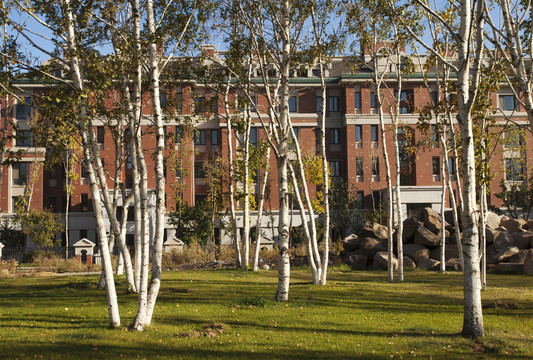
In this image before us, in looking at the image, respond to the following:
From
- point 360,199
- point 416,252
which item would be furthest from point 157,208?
point 360,199

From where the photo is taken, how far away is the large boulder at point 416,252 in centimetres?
3009

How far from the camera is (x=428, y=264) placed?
28734mm

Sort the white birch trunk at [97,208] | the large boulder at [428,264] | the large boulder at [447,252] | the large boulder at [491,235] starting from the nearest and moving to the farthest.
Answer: the white birch trunk at [97,208], the large boulder at [428,264], the large boulder at [491,235], the large boulder at [447,252]

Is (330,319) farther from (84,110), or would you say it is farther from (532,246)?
(532,246)

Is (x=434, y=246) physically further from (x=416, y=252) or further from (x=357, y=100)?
(x=357, y=100)

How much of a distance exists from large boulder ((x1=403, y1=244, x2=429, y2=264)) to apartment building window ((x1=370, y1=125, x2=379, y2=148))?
905 inches

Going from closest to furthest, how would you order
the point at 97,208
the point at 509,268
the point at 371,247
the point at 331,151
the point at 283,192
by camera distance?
the point at 97,208 < the point at 283,192 < the point at 509,268 < the point at 371,247 < the point at 331,151

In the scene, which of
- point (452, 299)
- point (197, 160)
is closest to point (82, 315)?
point (452, 299)

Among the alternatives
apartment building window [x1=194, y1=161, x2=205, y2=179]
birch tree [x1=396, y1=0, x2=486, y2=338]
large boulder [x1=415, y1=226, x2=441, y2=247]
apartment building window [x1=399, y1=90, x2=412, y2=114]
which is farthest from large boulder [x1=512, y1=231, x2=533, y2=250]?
apartment building window [x1=194, y1=161, x2=205, y2=179]

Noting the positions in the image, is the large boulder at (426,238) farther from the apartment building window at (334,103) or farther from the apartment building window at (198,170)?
the apartment building window at (198,170)

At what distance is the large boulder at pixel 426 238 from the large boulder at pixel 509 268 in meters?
5.23

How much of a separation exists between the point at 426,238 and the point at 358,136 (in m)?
23.9

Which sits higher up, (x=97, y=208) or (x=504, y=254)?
(x=97, y=208)

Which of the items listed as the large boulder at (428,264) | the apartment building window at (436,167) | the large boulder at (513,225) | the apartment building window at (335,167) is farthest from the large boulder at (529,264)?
the apartment building window at (335,167)
